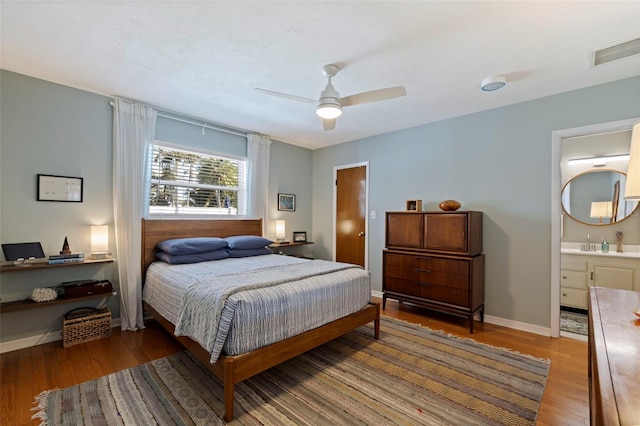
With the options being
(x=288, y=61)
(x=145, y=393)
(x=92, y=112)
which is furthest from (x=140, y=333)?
(x=288, y=61)

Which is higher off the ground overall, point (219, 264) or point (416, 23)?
point (416, 23)

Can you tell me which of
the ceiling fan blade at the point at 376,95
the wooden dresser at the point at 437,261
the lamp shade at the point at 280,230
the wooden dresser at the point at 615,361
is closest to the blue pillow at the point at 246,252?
the lamp shade at the point at 280,230

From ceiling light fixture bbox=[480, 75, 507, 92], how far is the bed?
2.41 m

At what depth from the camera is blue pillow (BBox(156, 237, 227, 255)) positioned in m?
3.24

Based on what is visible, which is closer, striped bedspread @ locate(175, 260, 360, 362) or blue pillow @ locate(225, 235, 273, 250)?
striped bedspread @ locate(175, 260, 360, 362)

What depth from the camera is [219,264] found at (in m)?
3.23

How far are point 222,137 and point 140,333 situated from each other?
8.95 ft

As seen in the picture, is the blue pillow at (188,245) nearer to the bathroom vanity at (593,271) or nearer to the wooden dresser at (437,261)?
the wooden dresser at (437,261)

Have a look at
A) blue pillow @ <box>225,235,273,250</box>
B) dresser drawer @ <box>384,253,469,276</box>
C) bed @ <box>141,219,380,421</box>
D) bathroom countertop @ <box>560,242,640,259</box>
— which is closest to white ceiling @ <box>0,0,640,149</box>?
bed @ <box>141,219,380,421</box>

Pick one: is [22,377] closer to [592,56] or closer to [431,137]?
[431,137]

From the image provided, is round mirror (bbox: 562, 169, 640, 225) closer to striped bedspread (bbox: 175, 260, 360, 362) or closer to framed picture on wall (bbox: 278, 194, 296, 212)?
striped bedspread (bbox: 175, 260, 360, 362)

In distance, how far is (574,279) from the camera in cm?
381

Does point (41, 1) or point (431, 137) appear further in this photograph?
point (431, 137)

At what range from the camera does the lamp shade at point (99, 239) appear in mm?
3004
